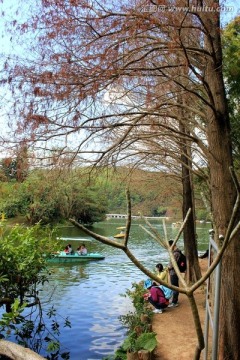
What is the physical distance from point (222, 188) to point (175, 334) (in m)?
3.09

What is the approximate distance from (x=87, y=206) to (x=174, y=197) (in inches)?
888

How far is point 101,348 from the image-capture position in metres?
8.20

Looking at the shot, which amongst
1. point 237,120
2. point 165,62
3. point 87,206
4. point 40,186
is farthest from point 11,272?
point 87,206

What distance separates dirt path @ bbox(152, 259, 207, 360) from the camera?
21.6 feet

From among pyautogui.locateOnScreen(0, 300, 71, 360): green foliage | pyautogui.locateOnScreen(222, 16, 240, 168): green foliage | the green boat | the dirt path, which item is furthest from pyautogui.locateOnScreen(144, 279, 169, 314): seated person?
the green boat

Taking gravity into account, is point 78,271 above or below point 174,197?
below

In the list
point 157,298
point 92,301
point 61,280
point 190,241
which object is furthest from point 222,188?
point 61,280

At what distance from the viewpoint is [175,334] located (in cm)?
756

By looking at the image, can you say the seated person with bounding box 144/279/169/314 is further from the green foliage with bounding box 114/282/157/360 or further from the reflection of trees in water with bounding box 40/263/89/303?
the reflection of trees in water with bounding box 40/263/89/303

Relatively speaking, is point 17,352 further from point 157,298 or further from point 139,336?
point 157,298

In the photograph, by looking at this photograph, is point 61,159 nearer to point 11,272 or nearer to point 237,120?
point 11,272

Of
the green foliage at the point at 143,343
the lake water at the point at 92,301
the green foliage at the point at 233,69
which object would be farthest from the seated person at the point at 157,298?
the green foliage at the point at 233,69

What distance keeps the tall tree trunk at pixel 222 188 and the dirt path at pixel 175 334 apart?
92cm

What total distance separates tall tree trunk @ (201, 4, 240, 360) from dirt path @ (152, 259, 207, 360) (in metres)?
0.92
